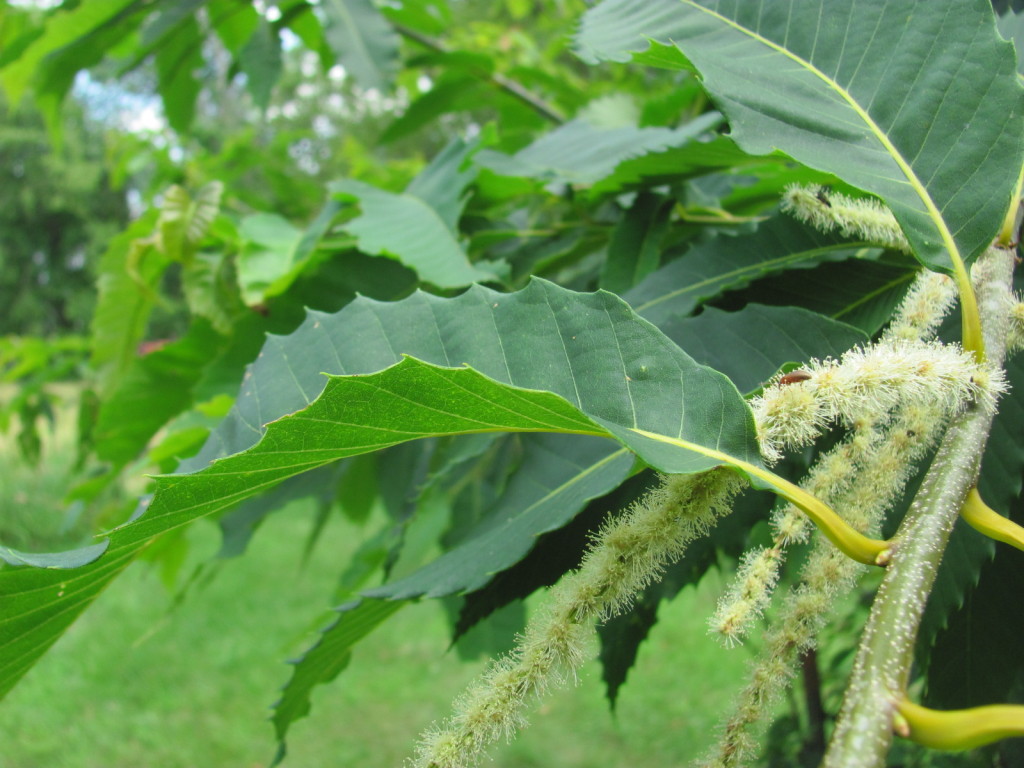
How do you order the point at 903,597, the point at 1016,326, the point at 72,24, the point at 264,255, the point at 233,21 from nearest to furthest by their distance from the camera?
the point at 903,597 < the point at 1016,326 < the point at 264,255 < the point at 72,24 < the point at 233,21

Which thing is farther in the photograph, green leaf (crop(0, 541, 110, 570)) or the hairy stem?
green leaf (crop(0, 541, 110, 570))

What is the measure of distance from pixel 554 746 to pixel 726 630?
359cm

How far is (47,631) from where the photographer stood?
588mm

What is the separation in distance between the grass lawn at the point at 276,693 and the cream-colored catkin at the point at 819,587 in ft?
8.55

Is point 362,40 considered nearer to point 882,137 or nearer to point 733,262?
point 733,262

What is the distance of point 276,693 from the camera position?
3082mm

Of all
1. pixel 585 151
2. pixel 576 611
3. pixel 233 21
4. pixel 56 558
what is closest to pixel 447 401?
pixel 576 611

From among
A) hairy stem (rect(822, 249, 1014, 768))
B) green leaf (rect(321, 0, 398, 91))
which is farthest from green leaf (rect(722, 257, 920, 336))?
green leaf (rect(321, 0, 398, 91))

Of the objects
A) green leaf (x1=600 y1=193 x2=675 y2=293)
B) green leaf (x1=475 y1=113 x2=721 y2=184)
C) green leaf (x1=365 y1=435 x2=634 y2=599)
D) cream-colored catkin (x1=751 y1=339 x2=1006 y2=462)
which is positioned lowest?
green leaf (x1=365 y1=435 x2=634 y2=599)

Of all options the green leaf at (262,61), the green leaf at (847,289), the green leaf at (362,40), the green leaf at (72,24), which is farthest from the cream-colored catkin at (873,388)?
the green leaf at (72,24)

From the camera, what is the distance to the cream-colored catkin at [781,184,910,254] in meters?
0.73

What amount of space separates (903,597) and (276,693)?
10.2 feet

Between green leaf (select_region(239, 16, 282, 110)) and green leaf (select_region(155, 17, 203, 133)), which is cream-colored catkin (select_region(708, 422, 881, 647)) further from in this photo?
green leaf (select_region(155, 17, 203, 133))

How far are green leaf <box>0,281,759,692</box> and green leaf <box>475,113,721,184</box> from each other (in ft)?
1.36
